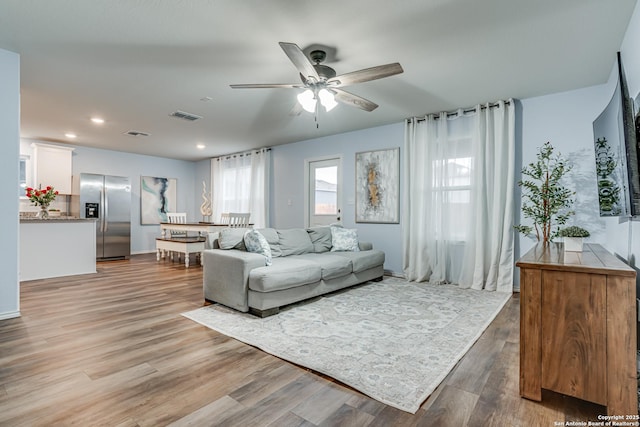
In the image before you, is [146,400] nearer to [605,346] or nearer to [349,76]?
[605,346]

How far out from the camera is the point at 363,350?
93.6 inches

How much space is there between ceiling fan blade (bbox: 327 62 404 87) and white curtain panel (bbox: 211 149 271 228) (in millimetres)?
4472

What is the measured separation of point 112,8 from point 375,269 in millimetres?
4083

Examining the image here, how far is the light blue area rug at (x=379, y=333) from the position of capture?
78.3 inches

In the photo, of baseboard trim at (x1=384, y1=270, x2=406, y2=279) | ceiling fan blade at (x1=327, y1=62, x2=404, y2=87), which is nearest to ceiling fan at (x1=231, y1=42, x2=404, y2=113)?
ceiling fan blade at (x1=327, y1=62, x2=404, y2=87)

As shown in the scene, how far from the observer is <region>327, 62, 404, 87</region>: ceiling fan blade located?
2.47 m

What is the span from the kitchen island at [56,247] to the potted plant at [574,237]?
6309mm

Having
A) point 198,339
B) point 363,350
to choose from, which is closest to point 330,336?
point 363,350

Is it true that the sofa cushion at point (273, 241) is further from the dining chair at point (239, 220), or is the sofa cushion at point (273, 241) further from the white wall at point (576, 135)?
the white wall at point (576, 135)

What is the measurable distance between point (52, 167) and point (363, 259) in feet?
21.3

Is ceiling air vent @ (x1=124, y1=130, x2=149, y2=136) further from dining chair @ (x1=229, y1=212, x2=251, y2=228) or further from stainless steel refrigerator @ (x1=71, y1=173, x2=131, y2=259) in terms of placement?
dining chair @ (x1=229, y1=212, x2=251, y2=228)

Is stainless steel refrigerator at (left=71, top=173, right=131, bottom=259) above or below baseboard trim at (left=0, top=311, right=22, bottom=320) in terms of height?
above

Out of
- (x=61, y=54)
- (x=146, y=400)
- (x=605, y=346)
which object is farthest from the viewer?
(x=61, y=54)

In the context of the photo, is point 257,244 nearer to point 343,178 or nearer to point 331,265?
point 331,265
